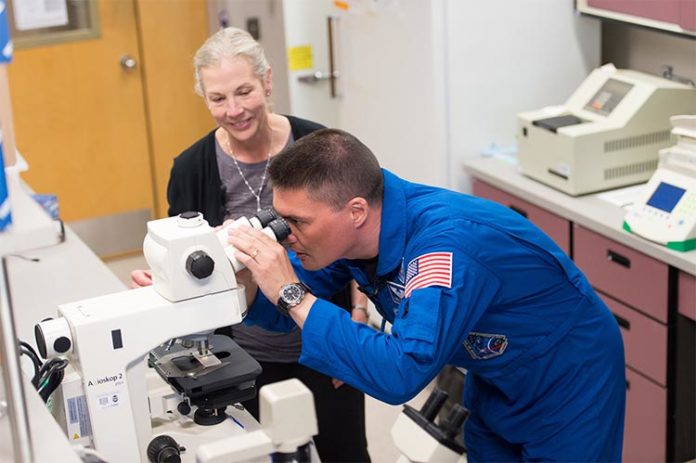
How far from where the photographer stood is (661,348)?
300cm

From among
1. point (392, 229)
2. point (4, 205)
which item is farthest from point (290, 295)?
point (4, 205)

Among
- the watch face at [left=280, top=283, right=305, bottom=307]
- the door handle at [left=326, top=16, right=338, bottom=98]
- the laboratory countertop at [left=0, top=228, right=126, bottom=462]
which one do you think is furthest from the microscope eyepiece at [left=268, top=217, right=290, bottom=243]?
the door handle at [left=326, top=16, right=338, bottom=98]

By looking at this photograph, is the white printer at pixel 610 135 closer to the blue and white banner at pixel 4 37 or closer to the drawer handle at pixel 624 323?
the drawer handle at pixel 624 323

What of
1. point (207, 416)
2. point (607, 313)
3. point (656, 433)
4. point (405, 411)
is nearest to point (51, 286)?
point (207, 416)

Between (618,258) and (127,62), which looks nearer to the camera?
(618,258)

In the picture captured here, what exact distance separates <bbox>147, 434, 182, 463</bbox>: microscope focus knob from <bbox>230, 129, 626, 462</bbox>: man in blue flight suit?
0.29 metres

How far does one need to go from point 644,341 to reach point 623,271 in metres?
0.22

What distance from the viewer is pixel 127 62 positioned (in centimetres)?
505

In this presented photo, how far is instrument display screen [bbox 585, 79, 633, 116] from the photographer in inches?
134

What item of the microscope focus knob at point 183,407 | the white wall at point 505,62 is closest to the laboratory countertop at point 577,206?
the white wall at point 505,62

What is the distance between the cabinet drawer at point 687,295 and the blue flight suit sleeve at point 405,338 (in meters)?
1.20

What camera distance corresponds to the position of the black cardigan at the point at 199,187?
8.46 feet

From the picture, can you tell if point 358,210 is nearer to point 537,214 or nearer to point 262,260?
point 262,260

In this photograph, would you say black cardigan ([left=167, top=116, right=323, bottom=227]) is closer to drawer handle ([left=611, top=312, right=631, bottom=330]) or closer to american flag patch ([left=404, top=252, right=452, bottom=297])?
american flag patch ([left=404, top=252, right=452, bottom=297])
